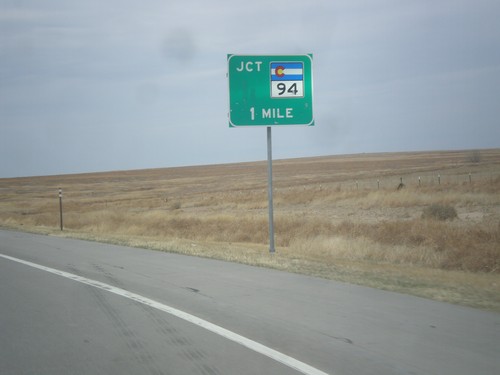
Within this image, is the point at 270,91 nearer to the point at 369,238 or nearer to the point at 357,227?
the point at 369,238

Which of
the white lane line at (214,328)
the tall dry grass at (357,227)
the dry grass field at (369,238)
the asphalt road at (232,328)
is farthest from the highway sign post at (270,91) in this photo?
the white lane line at (214,328)

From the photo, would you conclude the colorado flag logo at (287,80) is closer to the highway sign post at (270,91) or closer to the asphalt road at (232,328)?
the highway sign post at (270,91)

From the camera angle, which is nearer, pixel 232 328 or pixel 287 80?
pixel 232 328

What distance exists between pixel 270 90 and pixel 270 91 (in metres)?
0.03

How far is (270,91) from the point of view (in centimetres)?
1534

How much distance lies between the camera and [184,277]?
1085 centimetres

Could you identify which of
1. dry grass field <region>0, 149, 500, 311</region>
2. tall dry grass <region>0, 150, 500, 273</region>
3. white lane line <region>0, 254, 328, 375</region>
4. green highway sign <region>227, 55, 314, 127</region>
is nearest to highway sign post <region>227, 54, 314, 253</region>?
green highway sign <region>227, 55, 314, 127</region>

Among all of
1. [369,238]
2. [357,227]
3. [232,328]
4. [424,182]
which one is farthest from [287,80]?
[424,182]

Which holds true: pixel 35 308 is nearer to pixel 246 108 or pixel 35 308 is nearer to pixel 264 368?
pixel 264 368

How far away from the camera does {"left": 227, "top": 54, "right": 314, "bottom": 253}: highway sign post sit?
15109 mm

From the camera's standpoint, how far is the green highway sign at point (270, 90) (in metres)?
15.1

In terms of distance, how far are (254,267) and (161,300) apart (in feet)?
12.0

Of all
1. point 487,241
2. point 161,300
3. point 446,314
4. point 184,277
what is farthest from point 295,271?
point 487,241

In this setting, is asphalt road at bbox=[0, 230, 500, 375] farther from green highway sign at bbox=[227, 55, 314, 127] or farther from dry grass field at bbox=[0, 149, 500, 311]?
green highway sign at bbox=[227, 55, 314, 127]
